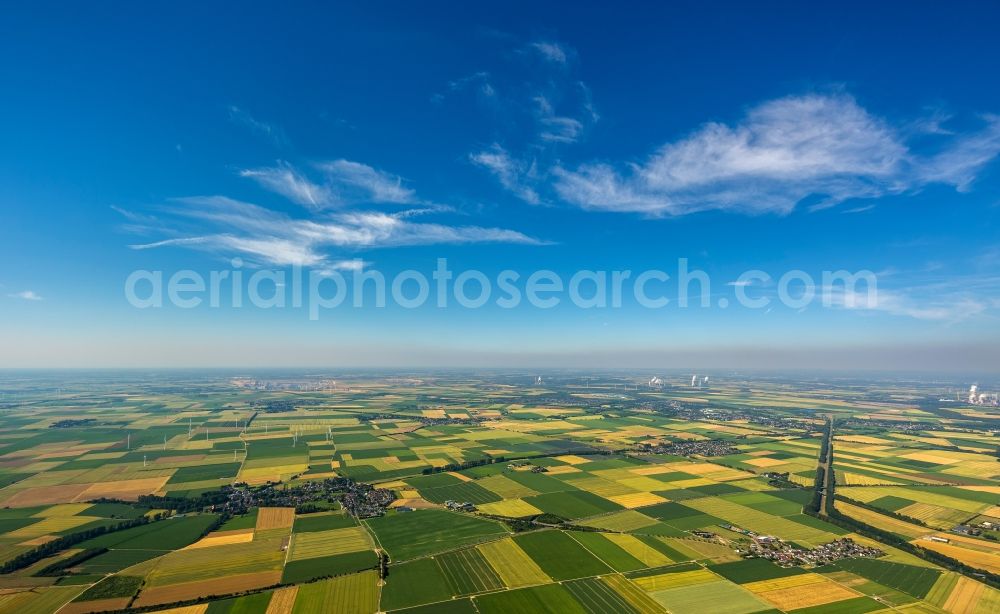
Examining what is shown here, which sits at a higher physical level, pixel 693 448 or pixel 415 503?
pixel 415 503

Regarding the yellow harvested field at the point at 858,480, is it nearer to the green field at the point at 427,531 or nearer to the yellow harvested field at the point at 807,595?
the yellow harvested field at the point at 807,595

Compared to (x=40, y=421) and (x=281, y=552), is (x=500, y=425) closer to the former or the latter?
(x=281, y=552)

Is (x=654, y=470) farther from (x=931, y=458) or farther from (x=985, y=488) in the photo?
(x=931, y=458)

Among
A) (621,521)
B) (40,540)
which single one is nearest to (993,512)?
(621,521)

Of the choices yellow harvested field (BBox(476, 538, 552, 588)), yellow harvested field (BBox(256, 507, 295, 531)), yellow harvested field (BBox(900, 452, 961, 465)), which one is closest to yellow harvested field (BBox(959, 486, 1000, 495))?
yellow harvested field (BBox(900, 452, 961, 465))

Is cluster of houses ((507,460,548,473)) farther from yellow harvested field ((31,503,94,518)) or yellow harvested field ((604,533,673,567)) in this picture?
yellow harvested field ((31,503,94,518))

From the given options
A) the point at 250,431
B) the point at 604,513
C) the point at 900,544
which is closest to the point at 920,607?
the point at 900,544

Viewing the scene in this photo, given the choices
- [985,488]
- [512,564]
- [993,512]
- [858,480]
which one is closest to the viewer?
[512,564]
